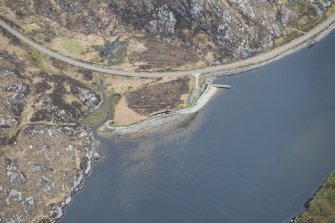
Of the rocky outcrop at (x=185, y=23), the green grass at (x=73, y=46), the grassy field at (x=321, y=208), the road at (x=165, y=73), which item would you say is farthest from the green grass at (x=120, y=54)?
the grassy field at (x=321, y=208)

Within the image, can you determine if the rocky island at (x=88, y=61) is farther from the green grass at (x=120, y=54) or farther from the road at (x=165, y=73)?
the road at (x=165, y=73)

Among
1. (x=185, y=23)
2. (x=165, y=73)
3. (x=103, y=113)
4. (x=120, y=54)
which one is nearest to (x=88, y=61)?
(x=120, y=54)

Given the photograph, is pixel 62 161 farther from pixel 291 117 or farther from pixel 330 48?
pixel 330 48

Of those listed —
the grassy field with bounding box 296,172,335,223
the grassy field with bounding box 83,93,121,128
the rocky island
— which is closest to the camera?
the grassy field with bounding box 296,172,335,223

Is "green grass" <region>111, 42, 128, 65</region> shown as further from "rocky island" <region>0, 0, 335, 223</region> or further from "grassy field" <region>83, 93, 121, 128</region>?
"grassy field" <region>83, 93, 121, 128</region>

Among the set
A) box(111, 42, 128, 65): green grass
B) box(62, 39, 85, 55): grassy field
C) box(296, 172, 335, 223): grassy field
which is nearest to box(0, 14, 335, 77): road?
box(62, 39, 85, 55): grassy field

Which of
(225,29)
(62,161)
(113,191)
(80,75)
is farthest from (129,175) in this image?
(225,29)

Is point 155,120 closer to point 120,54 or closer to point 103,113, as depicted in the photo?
point 103,113
